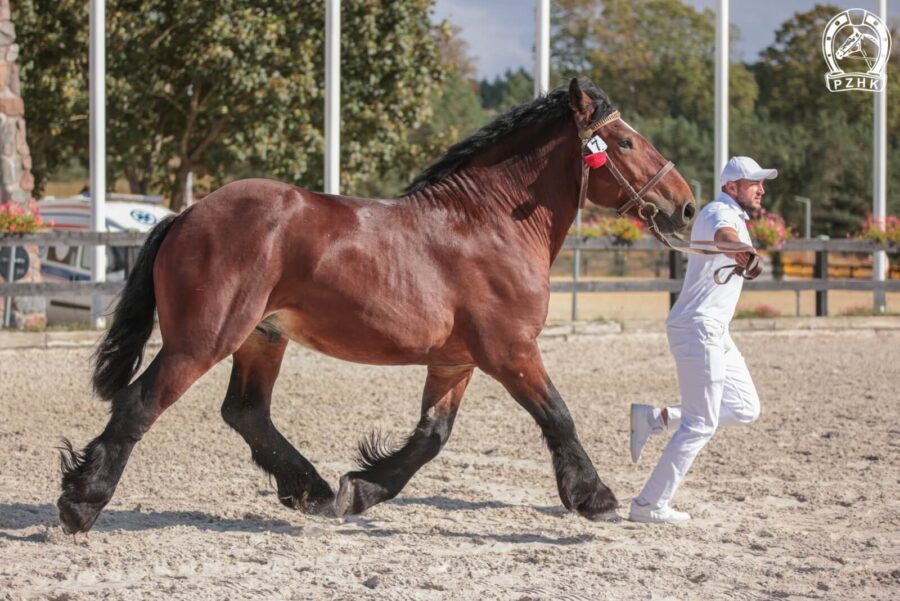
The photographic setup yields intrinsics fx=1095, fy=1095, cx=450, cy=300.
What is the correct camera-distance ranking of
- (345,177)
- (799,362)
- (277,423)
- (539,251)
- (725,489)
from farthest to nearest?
1. (345,177)
2. (799,362)
3. (277,423)
4. (725,489)
5. (539,251)

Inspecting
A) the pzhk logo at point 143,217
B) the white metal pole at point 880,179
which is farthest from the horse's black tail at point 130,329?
the white metal pole at point 880,179

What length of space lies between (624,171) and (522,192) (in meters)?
0.52

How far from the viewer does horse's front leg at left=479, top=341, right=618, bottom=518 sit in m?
5.14

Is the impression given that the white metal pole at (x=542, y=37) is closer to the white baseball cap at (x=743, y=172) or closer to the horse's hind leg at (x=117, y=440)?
the white baseball cap at (x=743, y=172)

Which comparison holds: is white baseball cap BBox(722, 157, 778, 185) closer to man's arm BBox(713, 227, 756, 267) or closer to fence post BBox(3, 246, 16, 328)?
man's arm BBox(713, 227, 756, 267)

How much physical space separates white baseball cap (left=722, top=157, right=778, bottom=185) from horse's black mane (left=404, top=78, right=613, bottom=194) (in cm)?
74

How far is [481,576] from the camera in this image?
4.42 m

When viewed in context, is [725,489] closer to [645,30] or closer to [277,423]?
[277,423]

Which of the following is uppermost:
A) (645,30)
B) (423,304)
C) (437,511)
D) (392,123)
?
(645,30)

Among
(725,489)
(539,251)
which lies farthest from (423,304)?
(725,489)

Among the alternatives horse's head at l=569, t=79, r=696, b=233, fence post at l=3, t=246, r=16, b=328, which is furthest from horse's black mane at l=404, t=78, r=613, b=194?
fence post at l=3, t=246, r=16, b=328

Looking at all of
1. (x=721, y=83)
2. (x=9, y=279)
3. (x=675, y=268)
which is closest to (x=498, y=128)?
(x=9, y=279)

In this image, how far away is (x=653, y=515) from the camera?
530 centimetres

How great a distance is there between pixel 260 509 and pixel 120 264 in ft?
36.1
